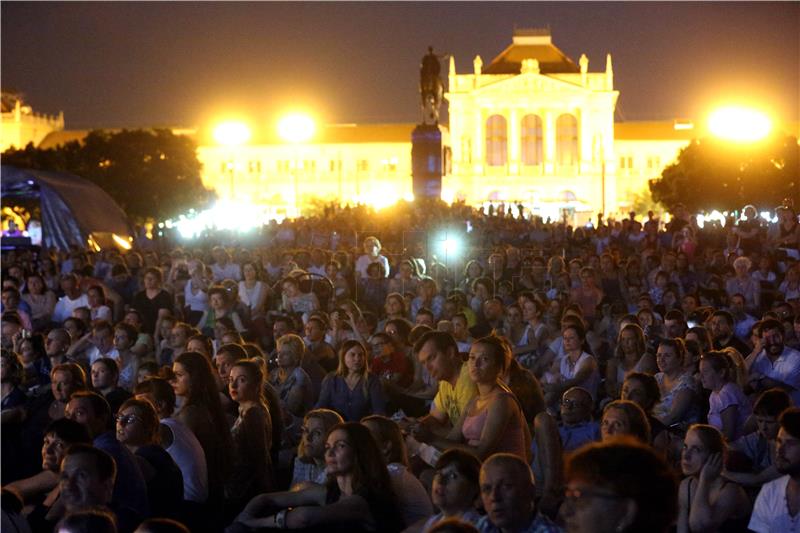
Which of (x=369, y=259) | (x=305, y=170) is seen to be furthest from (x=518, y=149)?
(x=369, y=259)

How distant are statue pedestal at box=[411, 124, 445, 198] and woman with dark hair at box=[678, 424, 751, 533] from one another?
17.6 metres

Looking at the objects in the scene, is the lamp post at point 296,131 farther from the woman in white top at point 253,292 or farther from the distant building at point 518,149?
the woman in white top at point 253,292

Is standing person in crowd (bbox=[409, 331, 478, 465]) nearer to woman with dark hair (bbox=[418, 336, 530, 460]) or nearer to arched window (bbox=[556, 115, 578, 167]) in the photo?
woman with dark hair (bbox=[418, 336, 530, 460])

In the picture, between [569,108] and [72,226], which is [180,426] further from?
[569,108]

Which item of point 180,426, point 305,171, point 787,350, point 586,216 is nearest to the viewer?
point 180,426

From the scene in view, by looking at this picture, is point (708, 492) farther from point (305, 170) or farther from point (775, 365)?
point (305, 170)

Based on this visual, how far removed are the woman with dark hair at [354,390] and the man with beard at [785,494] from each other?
120 inches

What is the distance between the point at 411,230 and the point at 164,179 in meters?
43.4

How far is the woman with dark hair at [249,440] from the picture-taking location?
6500 mm

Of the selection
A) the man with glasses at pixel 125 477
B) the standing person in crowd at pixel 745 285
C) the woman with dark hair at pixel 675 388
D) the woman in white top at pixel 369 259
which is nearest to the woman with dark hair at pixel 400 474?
the man with glasses at pixel 125 477

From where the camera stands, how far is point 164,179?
63.2 meters

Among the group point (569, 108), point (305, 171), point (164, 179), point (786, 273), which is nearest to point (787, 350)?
point (786, 273)

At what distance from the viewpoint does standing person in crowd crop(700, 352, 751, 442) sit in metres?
7.34

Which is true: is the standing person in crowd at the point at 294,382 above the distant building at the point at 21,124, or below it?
below
